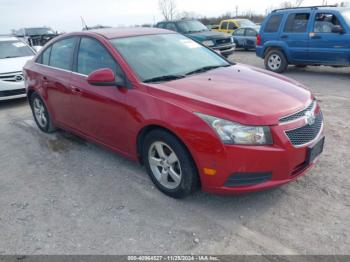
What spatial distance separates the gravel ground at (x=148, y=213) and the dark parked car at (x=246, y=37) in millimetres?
13686

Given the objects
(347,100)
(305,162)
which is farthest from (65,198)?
(347,100)

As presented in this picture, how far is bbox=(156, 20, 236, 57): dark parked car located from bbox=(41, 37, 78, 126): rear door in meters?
7.92

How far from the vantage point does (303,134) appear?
10.4ft

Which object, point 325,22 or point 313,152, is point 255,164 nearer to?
point 313,152

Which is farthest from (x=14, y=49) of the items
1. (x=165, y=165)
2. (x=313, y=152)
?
(x=313, y=152)

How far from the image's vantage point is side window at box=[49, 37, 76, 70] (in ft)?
15.6

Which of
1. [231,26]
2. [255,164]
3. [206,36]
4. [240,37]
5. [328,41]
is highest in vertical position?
[255,164]

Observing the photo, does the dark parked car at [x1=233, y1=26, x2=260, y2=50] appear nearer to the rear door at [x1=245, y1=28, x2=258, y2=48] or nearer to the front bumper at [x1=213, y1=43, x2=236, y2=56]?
the rear door at [x1=245, y1=28, x2=258, y2=48]

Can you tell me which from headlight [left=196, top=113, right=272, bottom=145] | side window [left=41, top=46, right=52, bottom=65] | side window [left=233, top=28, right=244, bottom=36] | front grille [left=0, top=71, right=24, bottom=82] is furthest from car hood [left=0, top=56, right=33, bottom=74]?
side window [left=233, top=28, right=244, bottom=36]

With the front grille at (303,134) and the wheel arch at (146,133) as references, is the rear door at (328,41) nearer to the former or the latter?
the front grille at (303,134)

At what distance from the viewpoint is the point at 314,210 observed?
10.7ft

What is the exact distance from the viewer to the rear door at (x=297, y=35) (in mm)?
9734

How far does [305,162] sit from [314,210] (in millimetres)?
461

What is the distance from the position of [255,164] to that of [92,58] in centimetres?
248
